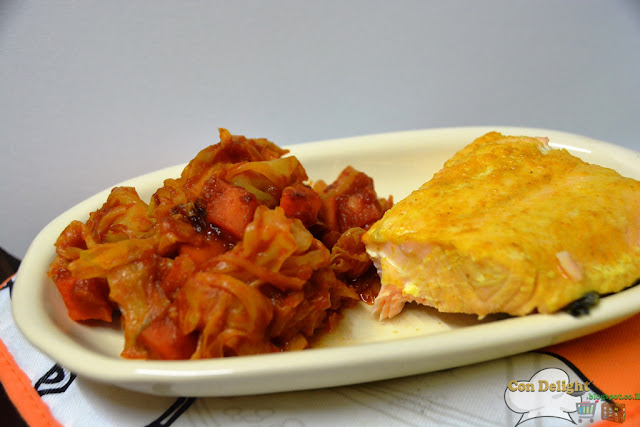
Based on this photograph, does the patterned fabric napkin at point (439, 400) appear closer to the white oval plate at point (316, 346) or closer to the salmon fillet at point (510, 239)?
the white oval plate at point (316, 346)

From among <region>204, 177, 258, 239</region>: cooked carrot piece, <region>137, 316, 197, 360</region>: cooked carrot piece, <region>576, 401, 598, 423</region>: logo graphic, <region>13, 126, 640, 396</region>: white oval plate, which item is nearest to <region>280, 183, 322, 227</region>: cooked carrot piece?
<region>204, 177, 258, 239</region>: cooked carrot piece

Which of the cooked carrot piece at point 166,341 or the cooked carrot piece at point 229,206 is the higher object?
the cooked carrot piece at point 229,206

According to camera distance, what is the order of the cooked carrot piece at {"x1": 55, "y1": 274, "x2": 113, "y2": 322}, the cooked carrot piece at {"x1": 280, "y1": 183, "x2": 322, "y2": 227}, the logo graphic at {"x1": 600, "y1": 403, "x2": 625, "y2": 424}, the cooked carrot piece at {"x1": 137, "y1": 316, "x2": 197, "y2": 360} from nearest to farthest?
the logo graphic at {"x1": 600, "y1": 403, "x2": 625, "y2": 424} → the cooked carrot piece at {"x1": 137, "y1": 316, "x2": 197, "y2": 360} → the cooked carrot piece at {"x1": 55, "y1": 274, "x2": 113, "y2": 322} → the cooked carrot piece at {"x1": 280, "y1": 183, "x2": 322, "y2": 227}

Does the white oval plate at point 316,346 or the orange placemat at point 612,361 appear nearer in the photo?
the white oval plate at point 316,346

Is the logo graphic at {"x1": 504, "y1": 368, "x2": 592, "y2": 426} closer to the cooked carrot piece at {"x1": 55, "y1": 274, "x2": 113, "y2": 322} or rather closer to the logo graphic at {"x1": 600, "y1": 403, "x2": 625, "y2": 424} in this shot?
the logo graphic at {"x1": 600, "y1": 403, "x2": 625, "y2": 424}

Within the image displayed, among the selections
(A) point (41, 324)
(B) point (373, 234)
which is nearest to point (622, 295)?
(B) point (373, 234)

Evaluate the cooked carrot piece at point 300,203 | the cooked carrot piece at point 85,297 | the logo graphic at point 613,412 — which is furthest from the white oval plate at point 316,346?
the cooked carrot piece at point 300,203

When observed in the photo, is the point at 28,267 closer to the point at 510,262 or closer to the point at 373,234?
the point at 373,234

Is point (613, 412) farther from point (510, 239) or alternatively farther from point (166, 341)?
point (166, 341)
